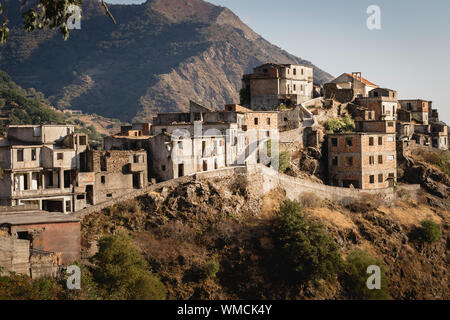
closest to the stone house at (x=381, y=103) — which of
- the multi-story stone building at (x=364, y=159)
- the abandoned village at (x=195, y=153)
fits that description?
the abandoned village at (x=195, y=153)

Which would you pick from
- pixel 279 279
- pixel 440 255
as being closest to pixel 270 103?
pixel 440 255

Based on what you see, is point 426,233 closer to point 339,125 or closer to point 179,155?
point 339,125

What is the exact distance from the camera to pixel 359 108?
221 ft

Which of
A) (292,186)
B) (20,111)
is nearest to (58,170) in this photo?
(292,186)

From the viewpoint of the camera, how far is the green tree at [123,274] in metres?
34.7

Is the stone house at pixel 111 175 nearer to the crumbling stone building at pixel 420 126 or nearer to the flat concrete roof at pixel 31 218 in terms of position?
the flat concrete roof at pixel 31 218

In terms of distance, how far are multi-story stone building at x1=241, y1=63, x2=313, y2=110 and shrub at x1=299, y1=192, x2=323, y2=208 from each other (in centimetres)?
1819

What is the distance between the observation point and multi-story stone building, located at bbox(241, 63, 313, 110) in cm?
6738

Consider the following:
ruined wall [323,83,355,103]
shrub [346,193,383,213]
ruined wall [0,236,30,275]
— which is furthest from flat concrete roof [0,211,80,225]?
ruined wall [323,83,355,103]

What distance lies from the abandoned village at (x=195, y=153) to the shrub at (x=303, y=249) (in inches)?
245

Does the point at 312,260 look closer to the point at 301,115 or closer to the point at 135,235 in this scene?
the point at 135,235

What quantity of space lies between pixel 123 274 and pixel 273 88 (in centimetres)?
3849

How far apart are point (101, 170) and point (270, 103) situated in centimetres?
2914

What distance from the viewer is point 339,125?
203 ft
